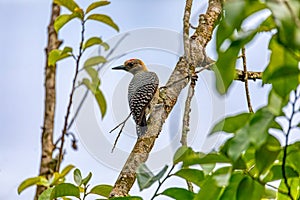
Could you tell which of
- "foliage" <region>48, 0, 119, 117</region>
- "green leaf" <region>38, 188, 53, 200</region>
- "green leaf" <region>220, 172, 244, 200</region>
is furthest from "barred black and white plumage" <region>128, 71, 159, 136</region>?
"green leaf" <region>220, 172, 244, 200</region>

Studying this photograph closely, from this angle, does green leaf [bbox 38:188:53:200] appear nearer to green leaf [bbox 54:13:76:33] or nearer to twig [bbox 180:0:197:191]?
twig [bbox 180:0:197:191]

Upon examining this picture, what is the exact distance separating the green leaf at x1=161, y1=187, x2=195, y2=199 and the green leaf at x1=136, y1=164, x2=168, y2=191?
0.09 m

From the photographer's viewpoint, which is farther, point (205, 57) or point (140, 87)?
point (140, 87)

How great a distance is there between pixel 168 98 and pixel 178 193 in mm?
472

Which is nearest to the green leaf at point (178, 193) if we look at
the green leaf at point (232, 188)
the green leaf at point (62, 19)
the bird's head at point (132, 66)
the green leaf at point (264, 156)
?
the green leaf at point (232, 188)

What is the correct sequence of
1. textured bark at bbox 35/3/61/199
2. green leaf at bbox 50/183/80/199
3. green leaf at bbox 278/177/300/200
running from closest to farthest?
green leaf at bbox 278/177/300/200, green leaf at bbox 50/183/80/199, textured bark at bbox 35/3/61/199

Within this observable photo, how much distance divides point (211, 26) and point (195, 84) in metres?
0.19

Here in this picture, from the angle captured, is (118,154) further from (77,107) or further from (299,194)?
(77,107)

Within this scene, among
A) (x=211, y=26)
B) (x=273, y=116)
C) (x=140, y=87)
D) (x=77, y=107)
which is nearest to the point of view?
(x=273, y=116)

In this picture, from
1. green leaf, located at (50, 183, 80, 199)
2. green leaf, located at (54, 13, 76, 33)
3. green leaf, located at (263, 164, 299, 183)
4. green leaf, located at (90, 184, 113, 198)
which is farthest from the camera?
green leaf, located at (54, 13, 76, 33)

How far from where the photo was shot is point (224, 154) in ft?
2.39

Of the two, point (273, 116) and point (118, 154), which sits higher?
point (273, 116)

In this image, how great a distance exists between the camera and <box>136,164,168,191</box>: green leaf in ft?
2.52

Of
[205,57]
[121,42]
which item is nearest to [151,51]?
[205,57]
